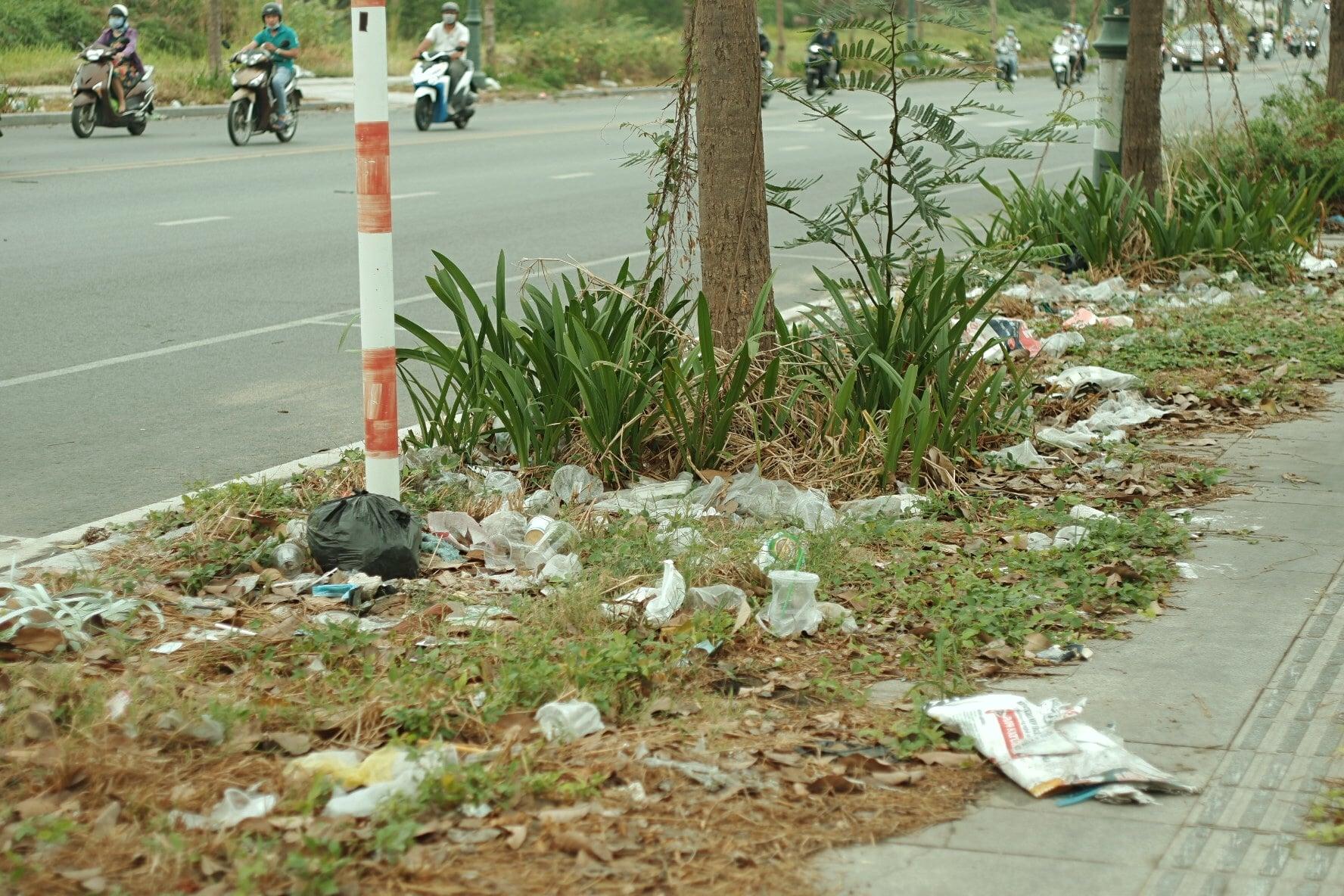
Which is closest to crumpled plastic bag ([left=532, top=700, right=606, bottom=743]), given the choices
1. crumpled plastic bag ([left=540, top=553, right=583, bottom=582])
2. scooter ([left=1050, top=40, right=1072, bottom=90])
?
crumpled plastic bag ([left=540, top=553, right=583, bottom=582])

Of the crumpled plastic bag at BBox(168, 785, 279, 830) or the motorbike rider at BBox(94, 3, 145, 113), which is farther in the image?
the motorbike rider at BBox(94, 3, 145, 113)

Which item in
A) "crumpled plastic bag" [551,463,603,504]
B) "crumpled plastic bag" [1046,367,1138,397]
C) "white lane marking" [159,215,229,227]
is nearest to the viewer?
"crumpled plastic bag" [551,463,603,504]

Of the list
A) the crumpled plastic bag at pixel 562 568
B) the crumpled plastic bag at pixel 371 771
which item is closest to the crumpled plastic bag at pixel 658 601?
the crumpled plastic bag at pixel 562 568

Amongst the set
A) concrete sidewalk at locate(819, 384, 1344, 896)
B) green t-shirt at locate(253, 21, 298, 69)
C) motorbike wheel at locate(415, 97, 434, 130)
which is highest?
green t-shirt at locate(253, 21, 298, 69)

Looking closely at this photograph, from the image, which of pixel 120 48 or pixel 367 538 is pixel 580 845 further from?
pixel 120 48

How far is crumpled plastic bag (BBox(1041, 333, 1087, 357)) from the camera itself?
29.0 ft

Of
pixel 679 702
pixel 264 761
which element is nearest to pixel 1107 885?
pixel 679 702

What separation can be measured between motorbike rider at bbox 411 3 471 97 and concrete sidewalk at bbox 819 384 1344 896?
21284 mm

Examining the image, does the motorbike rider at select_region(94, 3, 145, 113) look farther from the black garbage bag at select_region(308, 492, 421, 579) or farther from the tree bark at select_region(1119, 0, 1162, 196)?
the black garbage bag at select_region(308, 492, 421, 579)

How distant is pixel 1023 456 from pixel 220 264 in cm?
745

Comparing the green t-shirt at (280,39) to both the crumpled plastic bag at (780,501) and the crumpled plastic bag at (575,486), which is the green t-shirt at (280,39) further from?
the crumpled plastic bag at (780,501)

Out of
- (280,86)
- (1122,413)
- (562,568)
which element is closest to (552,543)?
(562,568)

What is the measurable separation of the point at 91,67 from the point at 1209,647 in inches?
781

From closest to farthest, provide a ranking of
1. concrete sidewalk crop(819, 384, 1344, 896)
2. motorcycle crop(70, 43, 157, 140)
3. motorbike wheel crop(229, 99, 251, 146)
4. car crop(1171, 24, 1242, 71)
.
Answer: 1. concrete sidewalk crop(819, 384, 1344, 896)
2. car crop(1171, 24, 1242, 71)
3. motorcycle crop(70, 43, 157, 140)
4. motorbike wheel crop(229, 99, 251, 146)
